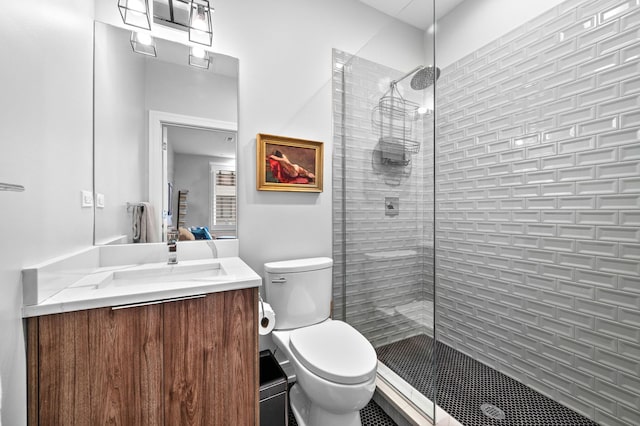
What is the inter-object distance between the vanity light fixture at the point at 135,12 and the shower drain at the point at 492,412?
278 centimetres

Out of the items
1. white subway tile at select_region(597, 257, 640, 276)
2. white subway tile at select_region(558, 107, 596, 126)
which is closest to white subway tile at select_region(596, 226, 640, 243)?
white subway tile at select_region(597, 257, 640, 276)

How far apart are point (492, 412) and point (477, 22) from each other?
8.53 ft

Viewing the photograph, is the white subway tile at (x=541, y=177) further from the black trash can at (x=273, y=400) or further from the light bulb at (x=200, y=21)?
the light bulb at (x=200, y=21)

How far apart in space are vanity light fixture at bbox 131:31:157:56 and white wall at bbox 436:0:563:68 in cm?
165

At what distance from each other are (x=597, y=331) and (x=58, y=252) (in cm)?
251

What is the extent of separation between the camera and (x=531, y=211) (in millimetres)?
1736

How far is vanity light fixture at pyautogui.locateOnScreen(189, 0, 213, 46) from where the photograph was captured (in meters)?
1.46

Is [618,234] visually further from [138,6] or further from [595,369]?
[138,6]

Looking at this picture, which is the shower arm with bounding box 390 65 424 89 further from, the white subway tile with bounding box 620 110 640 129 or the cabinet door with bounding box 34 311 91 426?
the cabinet door with bounding box 34 311 91 426

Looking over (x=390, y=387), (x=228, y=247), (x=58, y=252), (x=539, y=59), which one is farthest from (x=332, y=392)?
(x=539, y=59)

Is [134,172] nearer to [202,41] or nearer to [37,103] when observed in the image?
[37,103]

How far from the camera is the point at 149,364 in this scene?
0.97m

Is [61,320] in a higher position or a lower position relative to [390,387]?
higher

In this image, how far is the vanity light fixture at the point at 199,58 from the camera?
155 cm
